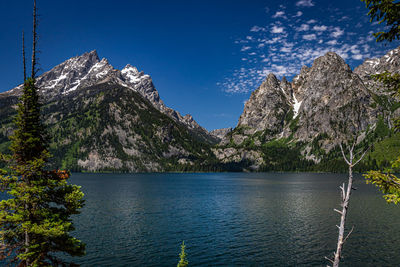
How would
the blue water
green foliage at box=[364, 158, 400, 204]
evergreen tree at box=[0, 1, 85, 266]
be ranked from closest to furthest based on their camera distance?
green foliage at box=[364, 158, 400, 204]
evergreen tree at box=[0, 1, 85, 266]
the blue water

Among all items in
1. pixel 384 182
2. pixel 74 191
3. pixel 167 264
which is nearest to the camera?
pixel 384 182

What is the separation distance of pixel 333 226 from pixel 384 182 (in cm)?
5664

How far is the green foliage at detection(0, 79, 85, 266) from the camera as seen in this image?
21422mm

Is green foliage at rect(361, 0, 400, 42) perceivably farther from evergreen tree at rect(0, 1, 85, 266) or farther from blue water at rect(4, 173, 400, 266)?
blue water at rect(4, 173, 400, 266)

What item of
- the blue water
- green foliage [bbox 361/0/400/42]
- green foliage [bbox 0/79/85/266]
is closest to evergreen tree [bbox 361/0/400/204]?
green foliage [bbox 361/0/400/42]

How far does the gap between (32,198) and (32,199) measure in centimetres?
14

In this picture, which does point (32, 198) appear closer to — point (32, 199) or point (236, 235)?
point (32, 199)

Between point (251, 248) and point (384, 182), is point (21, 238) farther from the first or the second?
point (251, 248)

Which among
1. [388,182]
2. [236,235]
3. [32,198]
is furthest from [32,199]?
[236,235]

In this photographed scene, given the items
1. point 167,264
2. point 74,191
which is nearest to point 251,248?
point 167,264

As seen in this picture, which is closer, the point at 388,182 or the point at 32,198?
the point at 388,182

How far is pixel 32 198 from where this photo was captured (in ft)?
72.1

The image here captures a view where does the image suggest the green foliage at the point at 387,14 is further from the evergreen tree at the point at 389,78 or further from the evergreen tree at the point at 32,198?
the evergreen tree at the point at 32,198

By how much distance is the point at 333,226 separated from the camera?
214 ft
